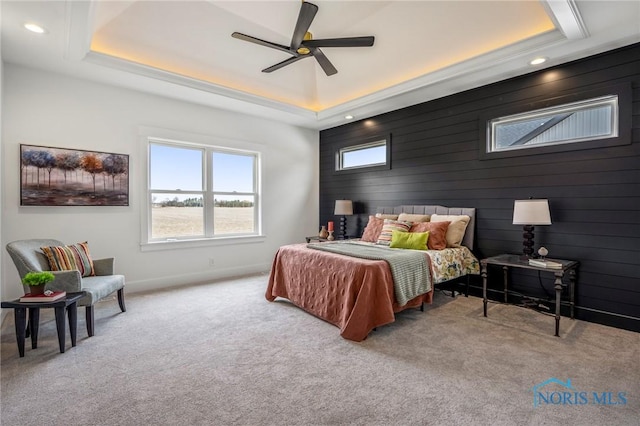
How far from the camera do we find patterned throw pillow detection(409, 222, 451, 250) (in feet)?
12.3

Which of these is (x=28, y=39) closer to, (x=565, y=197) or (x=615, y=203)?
(x=565, y=197)

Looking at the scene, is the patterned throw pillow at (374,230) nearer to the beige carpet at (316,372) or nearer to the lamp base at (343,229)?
the lamp base at (343,229)

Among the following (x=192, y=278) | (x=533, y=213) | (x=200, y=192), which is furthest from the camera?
(x=200, y=192)

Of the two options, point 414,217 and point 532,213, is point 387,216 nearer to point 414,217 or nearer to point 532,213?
point 414,217

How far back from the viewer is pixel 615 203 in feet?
9.81

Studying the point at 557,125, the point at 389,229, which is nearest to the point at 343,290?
the point at 389,229

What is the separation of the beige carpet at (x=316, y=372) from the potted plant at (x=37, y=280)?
50 cm

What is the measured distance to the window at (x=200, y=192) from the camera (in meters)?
4.47

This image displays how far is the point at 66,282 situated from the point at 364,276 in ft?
8.46

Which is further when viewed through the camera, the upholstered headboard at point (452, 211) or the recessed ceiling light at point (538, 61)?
the upholstered headboard at point (452, 211)

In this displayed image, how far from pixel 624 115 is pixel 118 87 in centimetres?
569

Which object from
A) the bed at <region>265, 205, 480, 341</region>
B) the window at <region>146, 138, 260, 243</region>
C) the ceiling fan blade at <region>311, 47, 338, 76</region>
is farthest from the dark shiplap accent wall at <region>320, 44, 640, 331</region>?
the window at <region>146, 138, 260, 243</region>

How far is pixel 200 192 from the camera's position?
4859mm

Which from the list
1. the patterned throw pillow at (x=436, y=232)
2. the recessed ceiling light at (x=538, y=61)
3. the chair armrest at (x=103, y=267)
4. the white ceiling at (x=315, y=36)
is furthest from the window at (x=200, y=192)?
the recessed ceiling light at (x=538, y=61)
